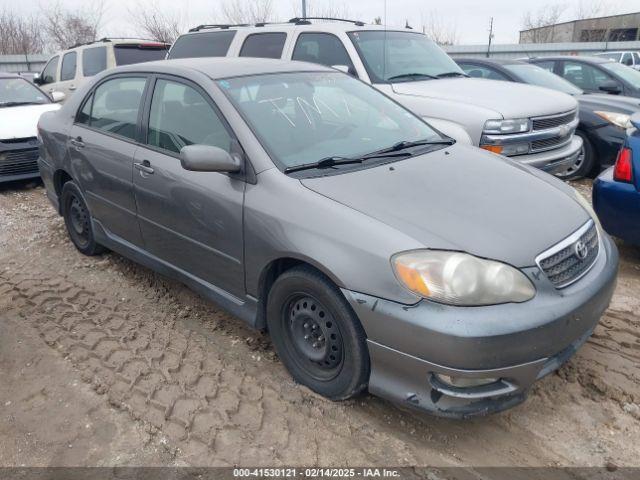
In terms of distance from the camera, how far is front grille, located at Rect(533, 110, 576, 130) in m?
5.71

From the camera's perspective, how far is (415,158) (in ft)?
10.6

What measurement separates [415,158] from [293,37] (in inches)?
154

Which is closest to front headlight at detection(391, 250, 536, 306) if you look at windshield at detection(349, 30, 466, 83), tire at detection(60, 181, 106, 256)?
tire at detection(60, 181, 106, 256)

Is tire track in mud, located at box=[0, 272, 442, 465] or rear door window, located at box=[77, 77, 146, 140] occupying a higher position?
rear door window, located at box=[77, 77, 146, 140]

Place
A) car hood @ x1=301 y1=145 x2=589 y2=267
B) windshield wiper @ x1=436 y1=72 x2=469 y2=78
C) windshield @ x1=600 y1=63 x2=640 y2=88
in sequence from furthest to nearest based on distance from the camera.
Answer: windshield @ x1=600 y1=63 x2=640 y2=88, windshield wiper @ x1=436 y1=72 x2=469 y2=78, car hood @ x1=301 y1=145 x2=589 y2=267

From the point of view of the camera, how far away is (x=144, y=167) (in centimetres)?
360

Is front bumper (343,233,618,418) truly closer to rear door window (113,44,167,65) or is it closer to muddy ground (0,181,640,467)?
muddy ground (0,181,640,467)

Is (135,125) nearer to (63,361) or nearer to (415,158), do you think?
(63,361)

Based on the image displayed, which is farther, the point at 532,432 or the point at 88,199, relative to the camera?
the point at 88,199

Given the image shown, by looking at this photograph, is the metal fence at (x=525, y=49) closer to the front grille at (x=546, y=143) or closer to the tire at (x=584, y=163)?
the tire at (x=584, y=163)

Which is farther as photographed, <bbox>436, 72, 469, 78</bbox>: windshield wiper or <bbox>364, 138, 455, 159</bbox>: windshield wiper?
<bbox>436, 72, 469, 78</bbox>: windshield wiper

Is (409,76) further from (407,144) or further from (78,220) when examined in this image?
(78,220)

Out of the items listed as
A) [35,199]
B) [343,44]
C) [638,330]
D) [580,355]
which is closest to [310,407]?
[580,355]

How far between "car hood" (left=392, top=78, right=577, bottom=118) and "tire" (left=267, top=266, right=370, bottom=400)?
3.62 m
